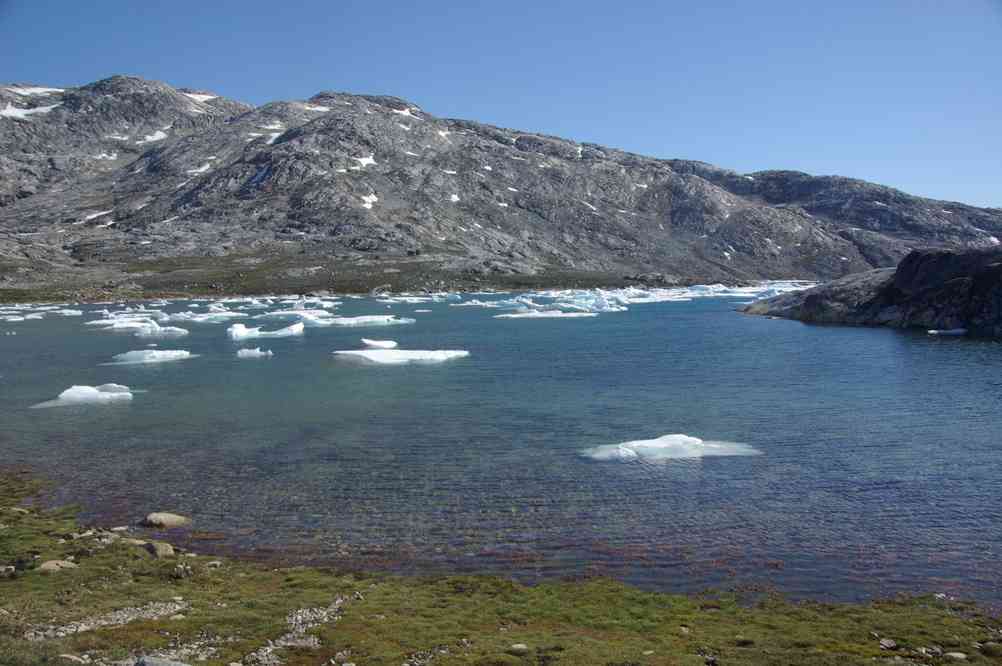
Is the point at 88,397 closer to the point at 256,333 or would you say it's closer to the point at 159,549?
the point at 159,549

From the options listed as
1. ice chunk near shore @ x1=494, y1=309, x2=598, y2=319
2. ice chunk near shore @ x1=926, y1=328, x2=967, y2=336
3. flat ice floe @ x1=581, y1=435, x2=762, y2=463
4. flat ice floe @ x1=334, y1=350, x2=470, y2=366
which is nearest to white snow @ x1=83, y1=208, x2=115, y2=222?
ice chunk near shore @ x1=494, y1=309, x2=598, y2=319

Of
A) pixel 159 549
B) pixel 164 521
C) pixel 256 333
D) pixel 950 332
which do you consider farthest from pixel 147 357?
pixel 950 332

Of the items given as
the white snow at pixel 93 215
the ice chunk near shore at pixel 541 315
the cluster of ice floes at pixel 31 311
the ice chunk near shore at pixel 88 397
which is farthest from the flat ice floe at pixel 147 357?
the white snow at pixel 93 215

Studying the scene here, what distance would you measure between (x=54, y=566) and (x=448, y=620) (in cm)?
877

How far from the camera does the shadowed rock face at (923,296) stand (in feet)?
212

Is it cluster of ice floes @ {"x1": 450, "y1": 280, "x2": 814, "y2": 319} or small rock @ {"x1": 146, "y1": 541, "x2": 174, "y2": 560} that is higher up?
cluster of ice floes @ {"x1": 450, "y1": 280, "x2": 814, "y2": 319}

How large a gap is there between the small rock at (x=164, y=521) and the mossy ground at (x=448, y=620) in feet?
8.00

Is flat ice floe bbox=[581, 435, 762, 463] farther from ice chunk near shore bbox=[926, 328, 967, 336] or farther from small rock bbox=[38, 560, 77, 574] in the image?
ice chunk near shore bbox=[926, 328, 967, 336]

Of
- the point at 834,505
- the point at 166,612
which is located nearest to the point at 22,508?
the point at 166,612

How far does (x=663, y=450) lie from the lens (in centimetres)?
2553

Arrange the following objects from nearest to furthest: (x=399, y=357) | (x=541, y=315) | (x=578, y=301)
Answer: (x=399, y=357)
(x=541, y=315)
(x=578, y=301)

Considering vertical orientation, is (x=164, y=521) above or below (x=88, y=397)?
below

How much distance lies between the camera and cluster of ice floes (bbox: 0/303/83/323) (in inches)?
3628

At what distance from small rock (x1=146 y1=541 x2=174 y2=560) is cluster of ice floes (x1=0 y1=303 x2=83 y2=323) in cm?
8743
